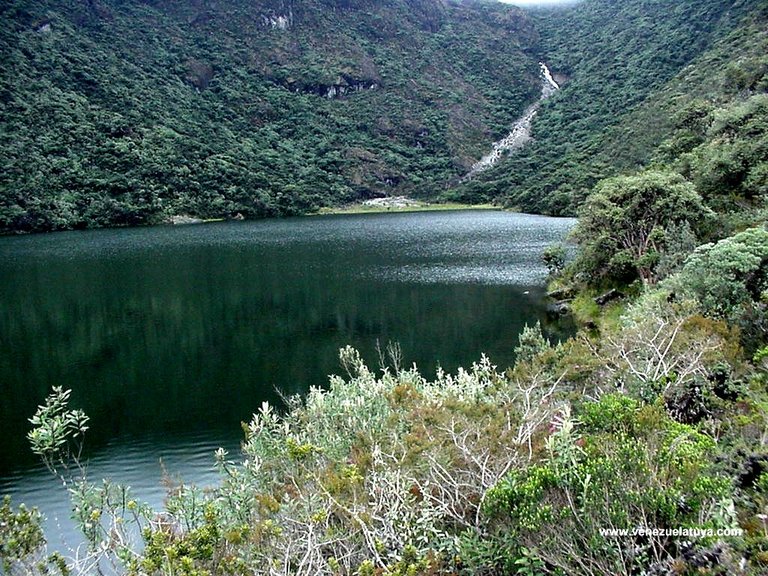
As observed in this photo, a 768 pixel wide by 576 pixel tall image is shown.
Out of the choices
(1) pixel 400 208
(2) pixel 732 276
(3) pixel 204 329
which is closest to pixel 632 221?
(2) pixel 732 276

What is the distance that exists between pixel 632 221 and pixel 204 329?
2810 cm

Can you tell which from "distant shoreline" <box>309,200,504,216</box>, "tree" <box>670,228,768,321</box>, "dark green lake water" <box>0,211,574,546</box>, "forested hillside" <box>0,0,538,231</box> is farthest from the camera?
"distant shoreline" <box>309,200,504,216</box>

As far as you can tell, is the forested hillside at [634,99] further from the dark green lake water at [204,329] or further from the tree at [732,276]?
the tree at [732,276]

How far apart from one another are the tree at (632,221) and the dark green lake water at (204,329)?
5.27m

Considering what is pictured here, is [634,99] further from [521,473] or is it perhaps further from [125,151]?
[521,473]

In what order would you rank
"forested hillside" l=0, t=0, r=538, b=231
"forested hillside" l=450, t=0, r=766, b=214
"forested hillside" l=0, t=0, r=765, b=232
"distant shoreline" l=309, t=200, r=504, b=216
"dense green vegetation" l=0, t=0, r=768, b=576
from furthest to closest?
"distant shoreline" l=309, t=200, r=504, b=216, "forested hillside" l=0, t=0, r=538, b=231, "forested hillside" l=0, t=0, r=765, b=232, "forested hillside" l=450, t=0, r=766, b=214, "dense green vegetation" l=0, t=0, r=768, b=576

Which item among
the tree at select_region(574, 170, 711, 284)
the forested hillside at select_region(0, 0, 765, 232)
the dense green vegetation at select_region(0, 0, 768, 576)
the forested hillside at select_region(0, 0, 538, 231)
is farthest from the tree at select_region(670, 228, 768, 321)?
the forested hillside at select_region(0, 0, 538, 231)

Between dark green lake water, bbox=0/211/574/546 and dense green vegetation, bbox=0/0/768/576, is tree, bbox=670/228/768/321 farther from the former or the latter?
dark green lake water, bbox=0/211/574/546

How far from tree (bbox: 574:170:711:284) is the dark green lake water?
17.3 feet

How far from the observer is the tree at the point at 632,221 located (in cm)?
3269

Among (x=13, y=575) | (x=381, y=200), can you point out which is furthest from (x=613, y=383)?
(x=381, y=200)

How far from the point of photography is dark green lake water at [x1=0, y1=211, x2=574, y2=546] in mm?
20406

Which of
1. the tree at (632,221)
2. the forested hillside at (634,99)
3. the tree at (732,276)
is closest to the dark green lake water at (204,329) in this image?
the tree at (632,221)

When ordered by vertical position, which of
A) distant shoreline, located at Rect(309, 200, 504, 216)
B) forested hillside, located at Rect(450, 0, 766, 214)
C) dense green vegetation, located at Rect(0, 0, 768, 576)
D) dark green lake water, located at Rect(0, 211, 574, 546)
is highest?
forested hillside, located at Rect(450, 0, 766, 214)
